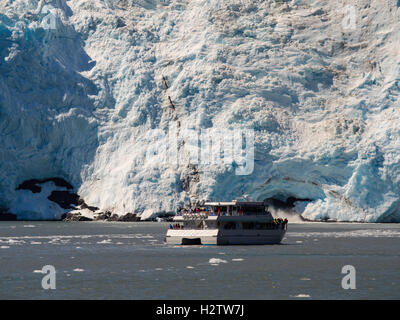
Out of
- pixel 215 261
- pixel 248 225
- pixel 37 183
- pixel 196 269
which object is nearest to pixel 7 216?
pixel 37 183

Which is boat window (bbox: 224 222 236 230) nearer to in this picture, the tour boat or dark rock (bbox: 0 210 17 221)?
the tour boat

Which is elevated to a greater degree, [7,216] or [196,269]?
[7,216]

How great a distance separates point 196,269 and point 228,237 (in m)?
18.6

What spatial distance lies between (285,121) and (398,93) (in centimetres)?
1500

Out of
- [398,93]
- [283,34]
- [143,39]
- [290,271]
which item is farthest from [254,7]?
[290,271]

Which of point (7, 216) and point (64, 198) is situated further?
point (64, 198)

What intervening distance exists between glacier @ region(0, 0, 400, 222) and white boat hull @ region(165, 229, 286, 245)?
3353 centimetres

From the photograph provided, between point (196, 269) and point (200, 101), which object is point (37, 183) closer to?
point (200, 101)

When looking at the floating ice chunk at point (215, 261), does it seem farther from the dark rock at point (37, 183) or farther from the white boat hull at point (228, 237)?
the dark rock at point (37, 183)

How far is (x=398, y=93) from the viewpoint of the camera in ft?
328

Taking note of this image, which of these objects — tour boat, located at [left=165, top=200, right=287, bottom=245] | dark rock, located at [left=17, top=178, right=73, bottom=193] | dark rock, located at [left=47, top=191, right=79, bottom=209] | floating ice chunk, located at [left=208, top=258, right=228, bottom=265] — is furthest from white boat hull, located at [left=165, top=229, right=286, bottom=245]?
dark rock, located at [left=17, top=178, right=73, bottom=193]

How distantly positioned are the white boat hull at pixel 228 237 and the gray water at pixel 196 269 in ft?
3.95

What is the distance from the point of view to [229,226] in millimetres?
59219
